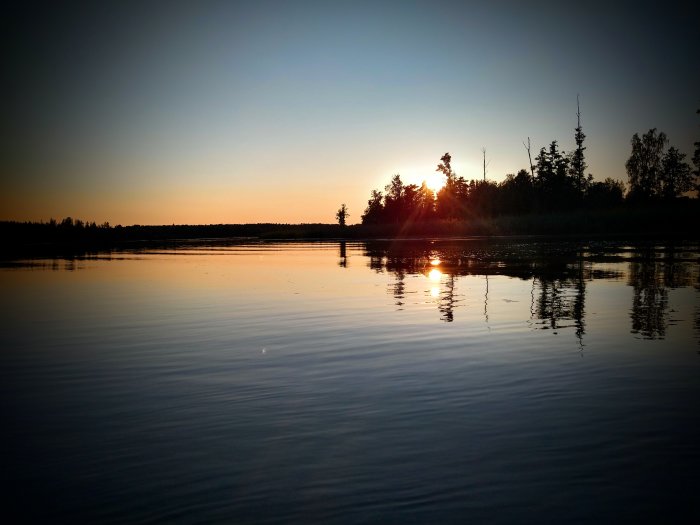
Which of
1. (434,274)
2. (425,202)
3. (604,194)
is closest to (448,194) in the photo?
(425,202)

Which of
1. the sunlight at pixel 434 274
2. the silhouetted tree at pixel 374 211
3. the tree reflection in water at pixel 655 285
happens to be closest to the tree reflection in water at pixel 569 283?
the tree reflection in water at pixel 655 285

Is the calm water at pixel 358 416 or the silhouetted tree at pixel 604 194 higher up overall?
the silhouetted tree at pixel 604 194

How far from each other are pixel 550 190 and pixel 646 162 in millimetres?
47630

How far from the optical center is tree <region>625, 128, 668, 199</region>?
136625 millimetres

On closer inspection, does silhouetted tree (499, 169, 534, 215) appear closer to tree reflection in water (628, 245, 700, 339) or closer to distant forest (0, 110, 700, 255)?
distant forest (0, 110, 700, 255)

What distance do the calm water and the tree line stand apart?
86824mm

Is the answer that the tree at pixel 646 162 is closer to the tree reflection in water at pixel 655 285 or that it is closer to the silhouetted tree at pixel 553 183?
the silhouetted tree at pixel 553 183

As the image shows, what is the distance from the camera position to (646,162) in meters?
140

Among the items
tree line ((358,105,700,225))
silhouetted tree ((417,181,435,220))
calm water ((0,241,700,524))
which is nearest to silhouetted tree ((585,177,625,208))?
tree line ((358,105,700,225))

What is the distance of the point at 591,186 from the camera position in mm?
151625

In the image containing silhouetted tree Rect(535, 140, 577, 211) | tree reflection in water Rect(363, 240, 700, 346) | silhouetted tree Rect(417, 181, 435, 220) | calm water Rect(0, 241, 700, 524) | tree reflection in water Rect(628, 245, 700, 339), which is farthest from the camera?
silhouetted tree Rect(417, 181, 435, 220)

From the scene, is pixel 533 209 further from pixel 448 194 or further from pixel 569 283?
pixel 569 283

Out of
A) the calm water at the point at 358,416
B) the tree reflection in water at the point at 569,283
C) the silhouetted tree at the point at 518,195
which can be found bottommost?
the calm water at the point at 358,416

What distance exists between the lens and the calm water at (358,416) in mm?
4504
